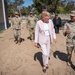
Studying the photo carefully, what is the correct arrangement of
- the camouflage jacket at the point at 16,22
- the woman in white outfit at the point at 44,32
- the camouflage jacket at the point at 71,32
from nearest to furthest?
the woman in white outfit at the point at 44,32 < the camouflage jacket at the point at 71,32 < the camouflage jacket at the point at 16,22

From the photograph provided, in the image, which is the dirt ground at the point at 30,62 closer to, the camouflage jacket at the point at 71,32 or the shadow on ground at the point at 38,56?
the shadow on ground at the point at 38,56

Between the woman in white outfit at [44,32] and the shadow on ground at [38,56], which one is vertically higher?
the woman in white outfit at [44,32]

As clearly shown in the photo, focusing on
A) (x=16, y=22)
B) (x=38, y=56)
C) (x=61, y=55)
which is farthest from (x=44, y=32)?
(x=16, y=22)

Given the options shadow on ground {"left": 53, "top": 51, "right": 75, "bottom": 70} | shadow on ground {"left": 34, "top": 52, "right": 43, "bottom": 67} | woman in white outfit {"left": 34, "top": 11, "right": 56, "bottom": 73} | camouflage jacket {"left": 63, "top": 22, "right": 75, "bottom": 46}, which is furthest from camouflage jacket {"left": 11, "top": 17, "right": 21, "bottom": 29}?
camouflage jacket {"left": 63, "top": 22, "right": 75, "bottom": 46}

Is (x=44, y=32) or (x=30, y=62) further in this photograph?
(x=30, y=62)

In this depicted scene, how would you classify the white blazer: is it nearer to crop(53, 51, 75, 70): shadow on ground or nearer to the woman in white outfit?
the woman in white outfit

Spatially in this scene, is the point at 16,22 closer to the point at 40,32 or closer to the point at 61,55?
the point at 61,55

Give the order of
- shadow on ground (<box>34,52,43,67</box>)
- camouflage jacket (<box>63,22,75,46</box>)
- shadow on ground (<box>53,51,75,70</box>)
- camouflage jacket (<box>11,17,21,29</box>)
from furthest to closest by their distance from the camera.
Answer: camouflage jacket (<box>11,17,21,29</box>) → shadow on ground (<box>53,51,75,70</box>) → shadow on ground (<box>34,52,43,67</box>) → camouflage jacket (<box>63,22,75,46</box>)

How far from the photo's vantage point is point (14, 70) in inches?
260

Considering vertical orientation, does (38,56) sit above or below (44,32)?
below

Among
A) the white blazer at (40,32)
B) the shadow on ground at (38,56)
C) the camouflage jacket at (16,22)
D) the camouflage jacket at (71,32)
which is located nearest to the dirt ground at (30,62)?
the shadow on ground at (38,56)

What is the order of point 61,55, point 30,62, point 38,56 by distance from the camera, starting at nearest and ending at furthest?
point 30,62
point 38,56
point 61,55

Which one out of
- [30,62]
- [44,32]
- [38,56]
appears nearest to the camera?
[44,32]

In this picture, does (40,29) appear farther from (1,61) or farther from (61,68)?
(1,61)
